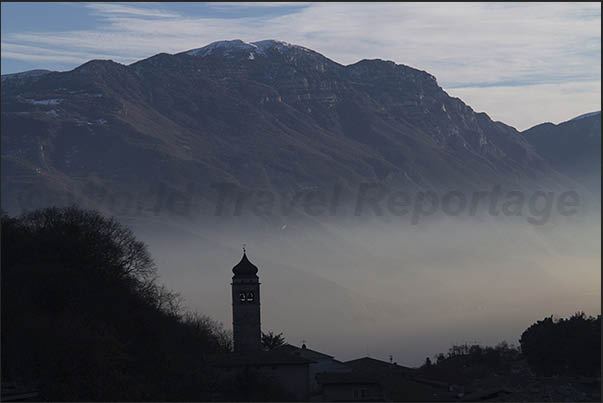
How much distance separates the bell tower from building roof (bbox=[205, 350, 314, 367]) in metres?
21.6

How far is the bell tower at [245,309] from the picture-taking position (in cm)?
13612

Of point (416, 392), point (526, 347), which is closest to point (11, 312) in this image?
point (416, 392)

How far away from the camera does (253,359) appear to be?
107688 millimetres

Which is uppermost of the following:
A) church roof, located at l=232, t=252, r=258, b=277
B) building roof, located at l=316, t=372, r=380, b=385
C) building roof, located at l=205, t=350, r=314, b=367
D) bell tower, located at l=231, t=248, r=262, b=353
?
church roof, located at l=232, t=252, r=258, b=277

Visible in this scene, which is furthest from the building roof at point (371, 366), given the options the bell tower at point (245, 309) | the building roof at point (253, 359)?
the building roof at point (253, 359)

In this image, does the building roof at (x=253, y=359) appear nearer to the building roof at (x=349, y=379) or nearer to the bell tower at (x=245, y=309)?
the building roof at (x=349, y=379)

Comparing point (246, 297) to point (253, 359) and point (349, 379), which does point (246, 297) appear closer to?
point (253, 359)

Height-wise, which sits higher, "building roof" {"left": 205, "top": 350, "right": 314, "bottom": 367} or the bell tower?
the bell tower

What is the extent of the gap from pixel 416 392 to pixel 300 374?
38.1ft

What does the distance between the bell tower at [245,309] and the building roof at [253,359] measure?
2161 cm

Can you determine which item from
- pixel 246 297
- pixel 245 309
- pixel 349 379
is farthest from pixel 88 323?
pixel 246 297

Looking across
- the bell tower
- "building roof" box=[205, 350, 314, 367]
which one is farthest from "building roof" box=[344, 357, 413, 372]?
"building roof" box=[205, 350, 314, 367]

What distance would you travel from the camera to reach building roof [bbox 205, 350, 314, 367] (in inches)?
4131

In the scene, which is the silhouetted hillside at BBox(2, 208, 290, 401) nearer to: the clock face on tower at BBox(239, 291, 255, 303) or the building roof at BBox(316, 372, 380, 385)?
the building roof at BBox(316, 372, 380, 385)
